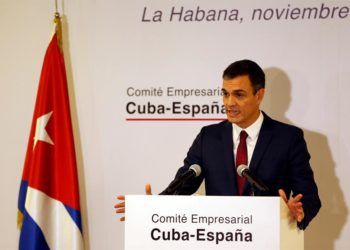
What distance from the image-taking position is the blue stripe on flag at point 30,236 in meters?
3.63

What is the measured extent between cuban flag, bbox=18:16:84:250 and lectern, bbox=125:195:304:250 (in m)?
1.69

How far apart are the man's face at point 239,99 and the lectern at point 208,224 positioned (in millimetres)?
984

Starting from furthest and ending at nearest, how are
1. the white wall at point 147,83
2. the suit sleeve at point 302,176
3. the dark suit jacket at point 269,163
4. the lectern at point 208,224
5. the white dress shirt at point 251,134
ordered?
the white wall at point 147,83, the white dress shirt at point 251,134, the dark suit jacket at point 269,163, the suit sleeve at point 302,176, the lectern at point 208,224

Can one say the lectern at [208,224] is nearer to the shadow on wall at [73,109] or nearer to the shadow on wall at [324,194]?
the shadow on wall at [324,194]

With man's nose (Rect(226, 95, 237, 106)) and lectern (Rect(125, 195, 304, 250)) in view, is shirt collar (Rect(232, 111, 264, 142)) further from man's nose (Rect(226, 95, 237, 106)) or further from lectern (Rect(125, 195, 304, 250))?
lectern (Rect(125, 195, 304, 250))

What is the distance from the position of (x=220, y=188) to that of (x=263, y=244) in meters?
0.89

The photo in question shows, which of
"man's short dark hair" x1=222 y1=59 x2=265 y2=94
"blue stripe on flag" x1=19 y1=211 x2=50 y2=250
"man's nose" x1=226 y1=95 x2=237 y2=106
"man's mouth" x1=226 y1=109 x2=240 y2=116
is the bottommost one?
"blue stripe on flag" x1=19 y1=211 x2=50 y2=250

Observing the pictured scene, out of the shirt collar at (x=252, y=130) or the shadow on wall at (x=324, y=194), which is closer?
the shirt collar at (x=252, y=130)

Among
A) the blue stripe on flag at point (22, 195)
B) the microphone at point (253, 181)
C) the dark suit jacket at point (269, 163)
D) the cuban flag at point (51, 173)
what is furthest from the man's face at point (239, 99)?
the blue stripe on flag at point (22, 195)

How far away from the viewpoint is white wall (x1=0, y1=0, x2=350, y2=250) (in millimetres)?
3609

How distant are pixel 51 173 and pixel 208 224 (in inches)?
77.4

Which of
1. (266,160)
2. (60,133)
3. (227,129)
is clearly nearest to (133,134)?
(60,133)

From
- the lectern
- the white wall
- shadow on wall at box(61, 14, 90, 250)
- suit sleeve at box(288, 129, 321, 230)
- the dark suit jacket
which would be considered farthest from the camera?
shadow on wall at box(61, 14, 90, 250)

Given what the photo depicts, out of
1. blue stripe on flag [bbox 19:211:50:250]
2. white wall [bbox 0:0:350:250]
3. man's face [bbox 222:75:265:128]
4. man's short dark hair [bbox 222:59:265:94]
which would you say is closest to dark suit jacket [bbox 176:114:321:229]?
man's face [bbox 222:75:265:128]
